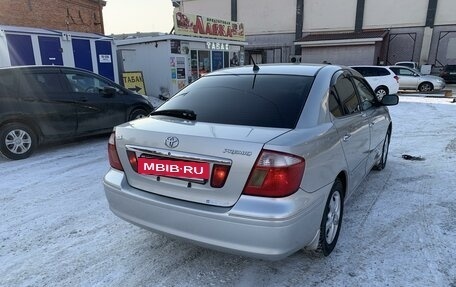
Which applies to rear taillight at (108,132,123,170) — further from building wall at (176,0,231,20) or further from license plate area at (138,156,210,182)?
building wall at (176,0,231,20)

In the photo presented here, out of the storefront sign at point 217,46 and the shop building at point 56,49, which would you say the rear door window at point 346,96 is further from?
the storefront sign at point 217,46

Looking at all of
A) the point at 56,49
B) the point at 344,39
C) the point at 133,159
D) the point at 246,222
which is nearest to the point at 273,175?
the point at 246,222

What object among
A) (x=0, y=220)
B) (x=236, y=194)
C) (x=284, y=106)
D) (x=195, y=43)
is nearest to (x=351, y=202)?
(x=284, y=106)

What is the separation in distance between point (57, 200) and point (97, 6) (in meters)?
17.9

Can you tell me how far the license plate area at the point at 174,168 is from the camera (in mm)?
2219

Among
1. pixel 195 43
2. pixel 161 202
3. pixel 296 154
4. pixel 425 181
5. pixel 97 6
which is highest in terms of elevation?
pixel 97 6

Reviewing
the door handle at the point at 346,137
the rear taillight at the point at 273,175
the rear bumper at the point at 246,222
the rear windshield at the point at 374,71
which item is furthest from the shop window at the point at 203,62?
the rear taillight at the point at 273,175

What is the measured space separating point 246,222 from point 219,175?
1.12 ft

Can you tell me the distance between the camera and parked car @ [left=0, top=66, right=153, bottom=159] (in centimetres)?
543

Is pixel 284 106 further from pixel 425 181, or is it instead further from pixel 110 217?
pixel 425 181

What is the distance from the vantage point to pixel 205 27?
15.8 m

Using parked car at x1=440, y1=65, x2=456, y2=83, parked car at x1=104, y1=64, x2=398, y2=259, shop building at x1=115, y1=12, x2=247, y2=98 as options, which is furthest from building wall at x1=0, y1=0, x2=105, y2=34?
parked car at x1=440, y1=65, x2=456, y2=83

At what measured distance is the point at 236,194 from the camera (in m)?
2.15

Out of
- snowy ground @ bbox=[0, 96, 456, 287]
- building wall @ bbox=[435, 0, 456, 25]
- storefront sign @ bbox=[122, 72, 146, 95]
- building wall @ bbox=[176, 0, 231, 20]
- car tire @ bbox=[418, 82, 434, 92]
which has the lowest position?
snowy ground @ bbox=[0, 96, 456, 287]
